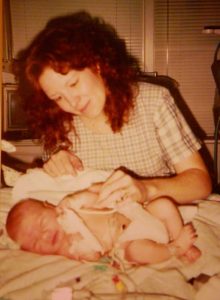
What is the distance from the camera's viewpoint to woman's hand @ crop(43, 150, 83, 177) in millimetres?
679

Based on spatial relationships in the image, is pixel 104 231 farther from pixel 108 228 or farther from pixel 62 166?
pixel 62 166

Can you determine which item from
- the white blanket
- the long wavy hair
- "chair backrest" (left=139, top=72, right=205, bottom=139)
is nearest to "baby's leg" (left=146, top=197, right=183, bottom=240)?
the white blanket

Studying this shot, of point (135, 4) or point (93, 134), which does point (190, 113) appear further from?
point (93, 134)

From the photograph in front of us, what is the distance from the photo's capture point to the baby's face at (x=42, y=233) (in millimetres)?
574

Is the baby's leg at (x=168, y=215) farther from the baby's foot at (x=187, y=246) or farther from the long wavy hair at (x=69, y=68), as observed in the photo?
the long wavy hair at (x=69, y=68)

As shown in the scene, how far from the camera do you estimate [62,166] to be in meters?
0.69

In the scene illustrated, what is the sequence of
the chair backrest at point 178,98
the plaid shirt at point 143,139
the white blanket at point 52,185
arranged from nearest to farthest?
1. the white blanket at point 52,185
2. the plaid shirt at point 143,139
3. the chair backrest at point 178,98

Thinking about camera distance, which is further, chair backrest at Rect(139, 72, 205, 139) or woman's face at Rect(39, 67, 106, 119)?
chair backrest at Rect(139, 72, 205, 139)

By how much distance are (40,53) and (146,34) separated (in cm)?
129

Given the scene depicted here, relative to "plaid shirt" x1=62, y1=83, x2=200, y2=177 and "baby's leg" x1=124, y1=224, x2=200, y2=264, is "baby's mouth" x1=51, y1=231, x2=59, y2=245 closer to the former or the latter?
"baby's leg" x1=124, y1=224, x2=200, y2=264

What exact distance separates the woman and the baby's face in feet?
0.29

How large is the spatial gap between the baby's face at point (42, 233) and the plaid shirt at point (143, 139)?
0.82 feet

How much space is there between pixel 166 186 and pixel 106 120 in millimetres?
223

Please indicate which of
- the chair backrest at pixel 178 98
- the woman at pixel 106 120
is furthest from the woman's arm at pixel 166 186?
the chair backrest at pixel 178 98
